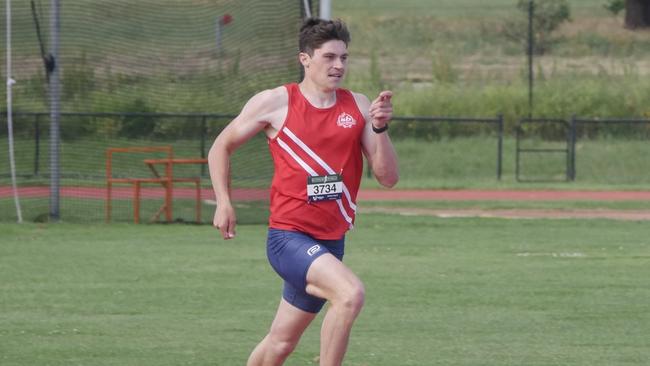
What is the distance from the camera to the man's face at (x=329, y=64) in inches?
279

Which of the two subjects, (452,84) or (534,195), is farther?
(452,84)

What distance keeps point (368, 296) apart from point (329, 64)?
18.2 feet

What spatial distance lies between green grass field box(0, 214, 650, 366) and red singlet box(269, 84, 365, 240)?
2150 mm

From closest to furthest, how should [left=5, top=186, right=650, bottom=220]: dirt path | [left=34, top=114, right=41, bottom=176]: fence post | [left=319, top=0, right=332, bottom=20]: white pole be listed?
1. [left=319, top=0, right=332, bottom=20]: white pole
2. [left=5, top=186, right=650, bottom=220]: dirt path
3. [left=34, top=114, right=41, bottom=176]: fence post

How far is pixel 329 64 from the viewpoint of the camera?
711cm

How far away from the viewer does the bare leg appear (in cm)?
675

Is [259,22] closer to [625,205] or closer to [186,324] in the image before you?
[625,205]

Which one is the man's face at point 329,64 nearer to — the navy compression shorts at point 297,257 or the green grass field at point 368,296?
the navy compression shorts at point 297,257

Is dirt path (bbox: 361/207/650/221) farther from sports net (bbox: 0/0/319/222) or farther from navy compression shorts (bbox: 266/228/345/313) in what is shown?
navy compression shorts (bbox: 266/228/345/313)

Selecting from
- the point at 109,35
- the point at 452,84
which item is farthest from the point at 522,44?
the point at 109,35

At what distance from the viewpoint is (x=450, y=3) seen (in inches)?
2009

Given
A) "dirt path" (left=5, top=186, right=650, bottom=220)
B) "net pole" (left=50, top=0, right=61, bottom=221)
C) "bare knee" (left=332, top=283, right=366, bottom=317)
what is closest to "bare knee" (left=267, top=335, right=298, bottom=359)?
"bare knee" (left=332, top=283, right=366, bottom=317)

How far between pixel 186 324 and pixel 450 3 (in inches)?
1632

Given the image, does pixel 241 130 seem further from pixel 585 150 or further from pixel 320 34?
pixel 585 150
